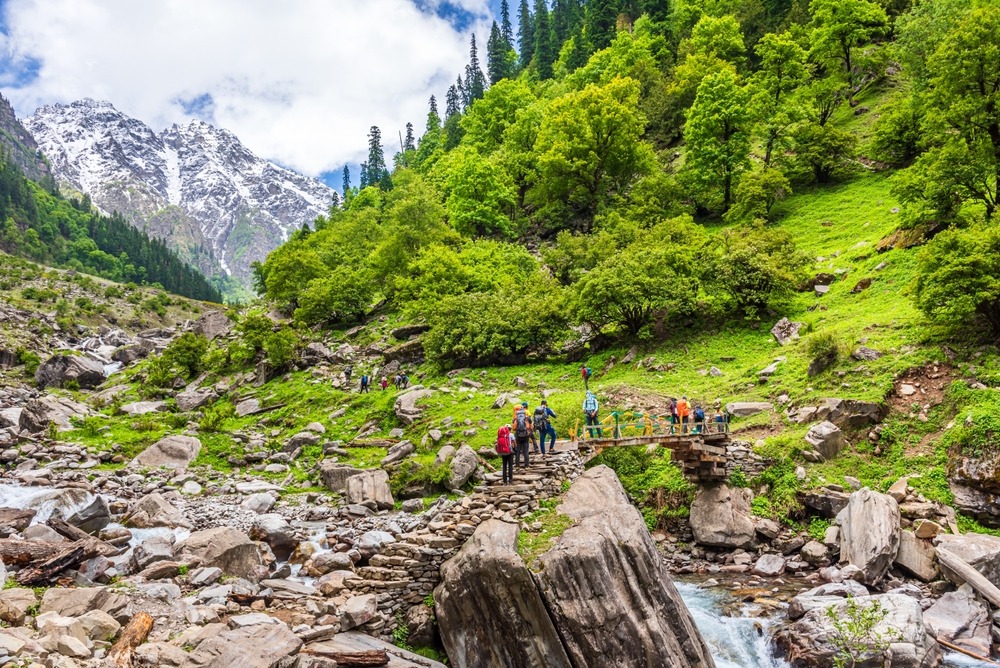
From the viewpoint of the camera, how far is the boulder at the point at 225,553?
56.9 feet

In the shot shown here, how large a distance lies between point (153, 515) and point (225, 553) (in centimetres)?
698

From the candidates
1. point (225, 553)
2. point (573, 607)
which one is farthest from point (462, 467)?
point (573, 607)

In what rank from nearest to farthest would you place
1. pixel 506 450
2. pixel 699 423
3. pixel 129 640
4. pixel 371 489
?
1. pixel 129 640
2. pixel 506 450
3. pixel 699 423
4. pixel 371 489

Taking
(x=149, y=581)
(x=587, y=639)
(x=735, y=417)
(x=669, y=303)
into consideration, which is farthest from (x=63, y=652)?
(x=669, y=303)

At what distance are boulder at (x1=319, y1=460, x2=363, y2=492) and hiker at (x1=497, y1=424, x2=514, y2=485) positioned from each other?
1128 centimetres

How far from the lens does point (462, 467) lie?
78.8 ft

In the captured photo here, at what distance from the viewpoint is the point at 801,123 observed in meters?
47.3

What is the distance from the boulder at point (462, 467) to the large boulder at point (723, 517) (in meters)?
9.13

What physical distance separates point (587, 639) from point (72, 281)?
123m

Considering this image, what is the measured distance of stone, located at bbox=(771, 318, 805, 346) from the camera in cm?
2893

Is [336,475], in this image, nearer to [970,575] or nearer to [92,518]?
[92,518]

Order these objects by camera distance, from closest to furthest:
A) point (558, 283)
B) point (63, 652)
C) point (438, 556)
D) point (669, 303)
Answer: point (63, 652) < point (438, 556) < point (669, 303) < point (558, 283)

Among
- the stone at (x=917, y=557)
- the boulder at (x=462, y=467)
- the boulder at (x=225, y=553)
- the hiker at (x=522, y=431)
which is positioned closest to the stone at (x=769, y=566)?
the stone at (x=917, y=557)

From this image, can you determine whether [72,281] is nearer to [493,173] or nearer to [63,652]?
[493,173]
